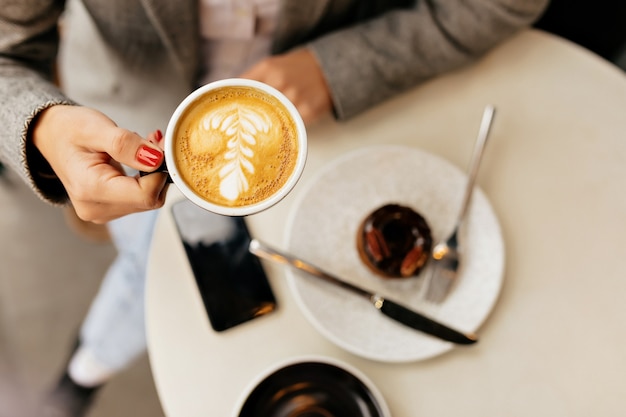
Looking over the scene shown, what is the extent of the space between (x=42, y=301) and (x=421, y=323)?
1.31 metres

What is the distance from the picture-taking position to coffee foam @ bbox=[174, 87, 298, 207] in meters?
0.60

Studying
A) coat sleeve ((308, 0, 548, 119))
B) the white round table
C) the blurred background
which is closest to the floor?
the blurred background

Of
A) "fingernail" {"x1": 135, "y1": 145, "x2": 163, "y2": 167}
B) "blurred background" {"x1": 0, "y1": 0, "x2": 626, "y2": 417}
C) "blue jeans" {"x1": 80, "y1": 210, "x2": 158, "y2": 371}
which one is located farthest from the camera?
"blurred background" {"x1": 0, "y1": 0, "x2": 626, "y2": 417}

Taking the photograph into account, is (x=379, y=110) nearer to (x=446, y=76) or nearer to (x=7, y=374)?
(x=446, y=76)

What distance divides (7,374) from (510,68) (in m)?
1.59

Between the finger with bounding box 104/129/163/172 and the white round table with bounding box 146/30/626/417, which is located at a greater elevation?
the finger with bounding box 104/129/163/172

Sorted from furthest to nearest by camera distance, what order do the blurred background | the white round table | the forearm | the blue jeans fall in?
the blurred background → the blue jeans → the white round table → the forearm

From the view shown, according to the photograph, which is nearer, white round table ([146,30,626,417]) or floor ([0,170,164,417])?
white round table ([146,30,626,417])

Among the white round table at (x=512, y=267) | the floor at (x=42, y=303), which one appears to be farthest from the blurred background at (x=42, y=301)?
the white round table at (x=512, y=267)

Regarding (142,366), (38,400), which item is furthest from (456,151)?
(38,400)

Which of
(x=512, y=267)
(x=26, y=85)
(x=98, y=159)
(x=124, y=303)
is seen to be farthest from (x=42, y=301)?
(x=512, y=267)

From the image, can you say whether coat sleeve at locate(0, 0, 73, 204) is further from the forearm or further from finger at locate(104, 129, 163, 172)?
finger at locate(104, 129, 163, 172)

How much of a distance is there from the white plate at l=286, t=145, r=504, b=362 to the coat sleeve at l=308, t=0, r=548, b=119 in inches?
4.3

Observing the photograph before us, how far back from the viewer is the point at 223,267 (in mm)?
798
